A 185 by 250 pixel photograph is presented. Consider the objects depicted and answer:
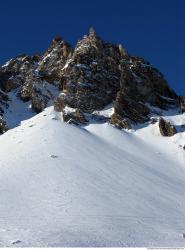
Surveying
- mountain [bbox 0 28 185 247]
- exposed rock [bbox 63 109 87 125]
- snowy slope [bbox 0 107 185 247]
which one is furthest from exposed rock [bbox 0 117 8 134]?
exposed rock [bbox 63 109 87 125]

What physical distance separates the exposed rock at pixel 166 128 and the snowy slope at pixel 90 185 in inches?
33.6

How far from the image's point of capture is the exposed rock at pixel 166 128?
57062mm

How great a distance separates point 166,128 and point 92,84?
1544 cm

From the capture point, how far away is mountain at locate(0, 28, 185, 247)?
26.2m

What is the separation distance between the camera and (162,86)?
72.9 m

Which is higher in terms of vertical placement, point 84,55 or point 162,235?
point 84,55

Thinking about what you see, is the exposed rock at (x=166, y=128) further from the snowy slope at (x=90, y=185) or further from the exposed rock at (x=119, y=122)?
the exposed rock at (x=119, y=122)

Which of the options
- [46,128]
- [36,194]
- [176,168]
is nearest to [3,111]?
[46,128]

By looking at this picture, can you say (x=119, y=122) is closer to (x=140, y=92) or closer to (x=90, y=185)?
(x=140, y=92)

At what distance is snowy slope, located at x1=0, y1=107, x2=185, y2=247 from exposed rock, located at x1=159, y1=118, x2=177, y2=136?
33.6 inches

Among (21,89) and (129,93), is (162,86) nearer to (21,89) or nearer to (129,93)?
(129,93)

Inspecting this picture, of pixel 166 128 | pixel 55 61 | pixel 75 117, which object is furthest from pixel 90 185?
pixel 55 61

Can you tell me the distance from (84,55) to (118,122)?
16.5m

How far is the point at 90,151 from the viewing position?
47.3 metres
